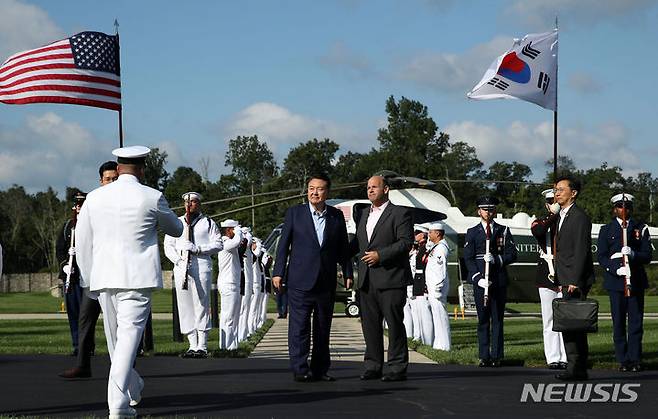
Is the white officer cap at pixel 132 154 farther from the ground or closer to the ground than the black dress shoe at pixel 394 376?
farther from the ground

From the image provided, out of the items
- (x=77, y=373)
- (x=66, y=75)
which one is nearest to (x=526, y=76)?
(x=66, y=75)

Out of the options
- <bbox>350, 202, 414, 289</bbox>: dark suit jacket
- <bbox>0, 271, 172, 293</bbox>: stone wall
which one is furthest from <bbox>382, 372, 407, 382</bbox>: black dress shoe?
<bbox>0, 271, 172, 293</bbox>: stone wall

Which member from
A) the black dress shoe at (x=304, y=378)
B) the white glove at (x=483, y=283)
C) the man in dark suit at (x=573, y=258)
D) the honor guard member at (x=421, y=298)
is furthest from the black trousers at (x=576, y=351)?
the honor guard member at (x=421, y=298)

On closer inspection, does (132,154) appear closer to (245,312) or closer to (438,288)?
(438,288)

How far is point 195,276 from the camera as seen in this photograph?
14812mm

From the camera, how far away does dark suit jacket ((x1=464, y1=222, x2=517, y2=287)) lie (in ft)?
45.9

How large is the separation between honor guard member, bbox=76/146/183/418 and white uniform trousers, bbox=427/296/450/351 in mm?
8987

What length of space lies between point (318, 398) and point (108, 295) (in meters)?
2.06

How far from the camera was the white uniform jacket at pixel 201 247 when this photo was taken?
579 inches

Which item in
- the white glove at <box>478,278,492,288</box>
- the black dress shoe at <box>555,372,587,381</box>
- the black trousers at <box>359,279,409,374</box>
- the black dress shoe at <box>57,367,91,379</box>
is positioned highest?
the white glove at <box>478,278,492,288</box>

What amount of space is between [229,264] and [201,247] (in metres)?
2.64

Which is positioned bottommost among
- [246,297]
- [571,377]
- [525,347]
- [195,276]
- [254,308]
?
[525,347]

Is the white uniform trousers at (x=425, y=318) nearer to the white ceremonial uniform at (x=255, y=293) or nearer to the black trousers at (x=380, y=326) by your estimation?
the white ceremonial uniform at (x=255, y=293)

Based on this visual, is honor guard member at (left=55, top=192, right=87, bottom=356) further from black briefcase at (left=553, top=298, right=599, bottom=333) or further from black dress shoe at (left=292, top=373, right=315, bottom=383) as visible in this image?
black briefcase at (left=553, top=298, right=599, bottom=333)
